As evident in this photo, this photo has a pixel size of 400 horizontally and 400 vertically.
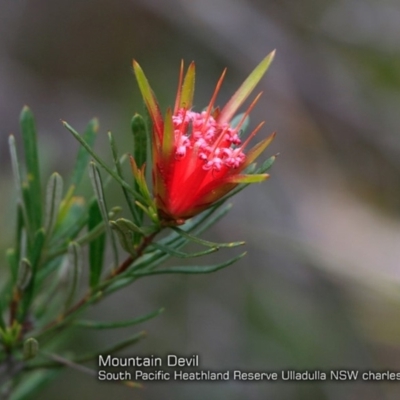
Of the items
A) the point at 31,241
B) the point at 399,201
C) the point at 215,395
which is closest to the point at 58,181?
the point at 31,241

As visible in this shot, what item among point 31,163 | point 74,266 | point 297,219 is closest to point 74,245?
point 74,266

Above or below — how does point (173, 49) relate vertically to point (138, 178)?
above

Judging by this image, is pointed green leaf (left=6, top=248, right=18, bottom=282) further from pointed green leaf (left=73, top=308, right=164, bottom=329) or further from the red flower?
the red flower

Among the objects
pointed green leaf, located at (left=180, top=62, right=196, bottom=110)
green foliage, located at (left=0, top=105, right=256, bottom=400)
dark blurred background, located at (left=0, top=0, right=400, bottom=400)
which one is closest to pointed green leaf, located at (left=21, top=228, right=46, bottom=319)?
green foliage, located at (left=0, top=105, right=256, bottom=400)

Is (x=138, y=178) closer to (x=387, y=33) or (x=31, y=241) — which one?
(x=31, y=241)

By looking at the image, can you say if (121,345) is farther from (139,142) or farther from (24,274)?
(139,142)

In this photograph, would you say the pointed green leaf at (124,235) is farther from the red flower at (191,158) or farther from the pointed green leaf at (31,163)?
the pointed green leaf at (31,163)
